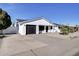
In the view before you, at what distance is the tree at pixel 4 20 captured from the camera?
6.09 metres

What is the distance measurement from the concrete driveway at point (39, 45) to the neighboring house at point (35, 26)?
0.20 m

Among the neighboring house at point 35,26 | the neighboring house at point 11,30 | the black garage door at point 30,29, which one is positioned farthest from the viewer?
the black garage door at point 30,29

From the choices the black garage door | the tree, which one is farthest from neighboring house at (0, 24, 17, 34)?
the black garage door

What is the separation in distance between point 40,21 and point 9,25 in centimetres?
111

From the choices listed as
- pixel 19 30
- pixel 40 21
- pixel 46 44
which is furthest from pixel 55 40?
pixel 19 30

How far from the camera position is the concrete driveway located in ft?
19.9

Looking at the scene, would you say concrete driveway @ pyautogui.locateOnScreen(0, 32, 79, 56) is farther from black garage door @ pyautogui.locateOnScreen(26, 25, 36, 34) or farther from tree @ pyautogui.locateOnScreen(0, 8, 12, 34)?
tree @ pyautogui.locateOnScreen(0, 8, 12, 34)

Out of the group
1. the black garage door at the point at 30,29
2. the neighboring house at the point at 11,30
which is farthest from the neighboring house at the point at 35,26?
the neighboring house at the point at 11,30

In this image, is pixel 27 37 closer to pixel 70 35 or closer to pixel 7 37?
pixel 7 37

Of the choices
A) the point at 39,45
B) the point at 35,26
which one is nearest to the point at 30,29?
the point at 35,26

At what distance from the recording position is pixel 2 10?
6086mm

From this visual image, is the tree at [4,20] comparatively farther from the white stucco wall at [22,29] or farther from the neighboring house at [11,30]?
the white stucco wall at [22,29]

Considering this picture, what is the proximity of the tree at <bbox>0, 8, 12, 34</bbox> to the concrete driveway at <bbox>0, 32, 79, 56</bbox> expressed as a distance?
0.39 metres

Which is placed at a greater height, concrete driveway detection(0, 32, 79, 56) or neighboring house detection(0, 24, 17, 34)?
neighboring house detection(0, 24, 17, 34)
